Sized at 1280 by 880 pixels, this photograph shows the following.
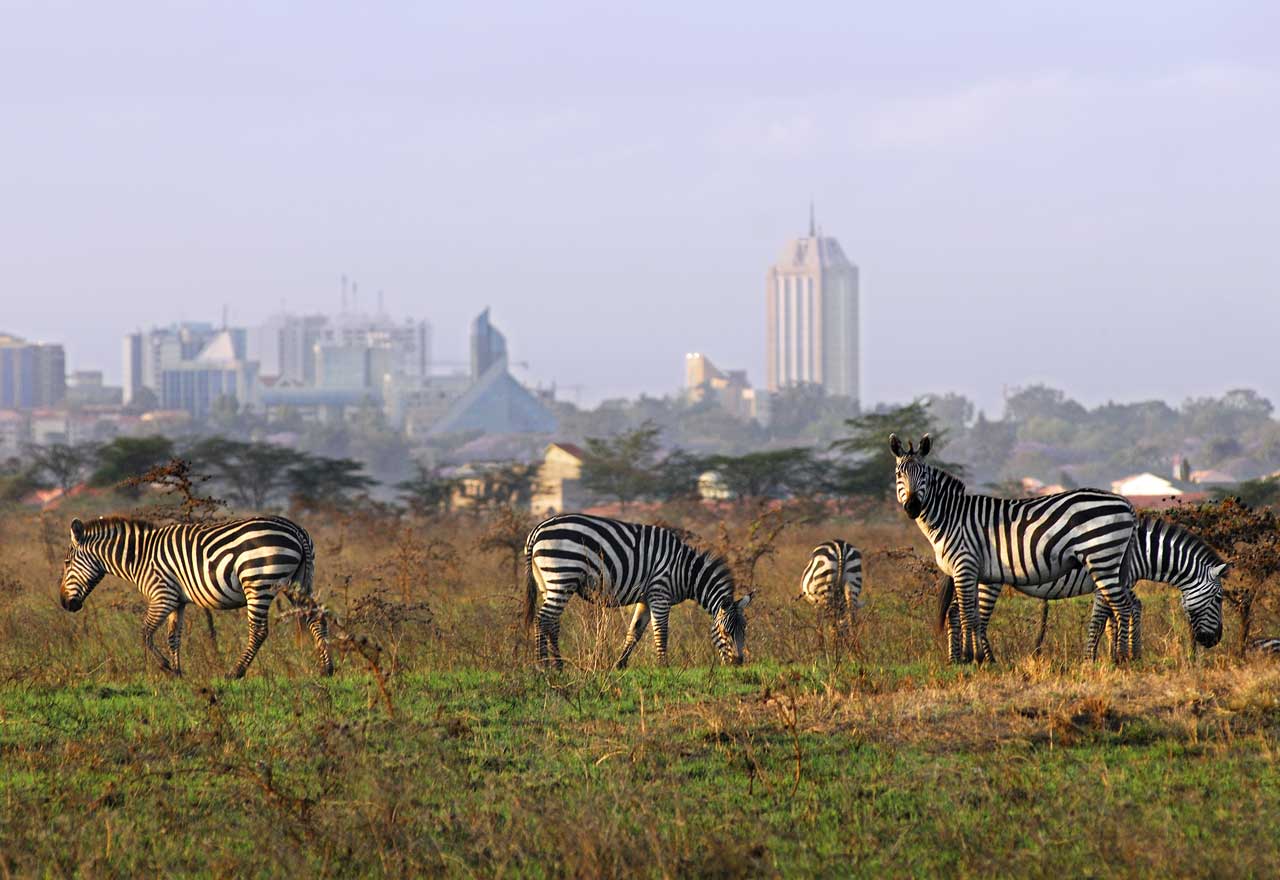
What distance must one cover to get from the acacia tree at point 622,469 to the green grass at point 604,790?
1598 inches

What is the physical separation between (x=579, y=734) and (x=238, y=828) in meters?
2.36

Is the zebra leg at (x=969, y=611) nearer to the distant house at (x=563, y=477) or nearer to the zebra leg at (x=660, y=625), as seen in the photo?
the zebra leg at (x=660, y=625)

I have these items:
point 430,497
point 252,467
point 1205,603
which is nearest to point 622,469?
point 430,497

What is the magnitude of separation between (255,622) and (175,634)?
0.98 meters

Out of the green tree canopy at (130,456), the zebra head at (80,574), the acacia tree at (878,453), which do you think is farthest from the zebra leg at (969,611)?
the green tree canopy at (130,456)

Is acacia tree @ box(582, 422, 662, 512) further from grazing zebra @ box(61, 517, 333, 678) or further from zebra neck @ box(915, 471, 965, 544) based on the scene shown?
zebra neck @ box(915, 471, 965, 544)

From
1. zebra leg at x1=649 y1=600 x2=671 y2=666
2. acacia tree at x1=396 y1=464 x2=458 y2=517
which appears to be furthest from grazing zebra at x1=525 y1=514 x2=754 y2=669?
acacia tree at x1=396 y1=464 x2=458 y2=517

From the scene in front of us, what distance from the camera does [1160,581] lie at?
12.4 meters

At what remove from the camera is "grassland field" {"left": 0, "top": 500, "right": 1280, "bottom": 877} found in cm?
725

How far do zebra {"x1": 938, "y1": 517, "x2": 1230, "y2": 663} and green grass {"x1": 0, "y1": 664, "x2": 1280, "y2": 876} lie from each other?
2.10 metres

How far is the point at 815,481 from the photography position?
49438 mm

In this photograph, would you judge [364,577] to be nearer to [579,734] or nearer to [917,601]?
[917,601]

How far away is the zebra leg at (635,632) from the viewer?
12.7 m

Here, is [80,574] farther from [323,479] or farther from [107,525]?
[323,479]
